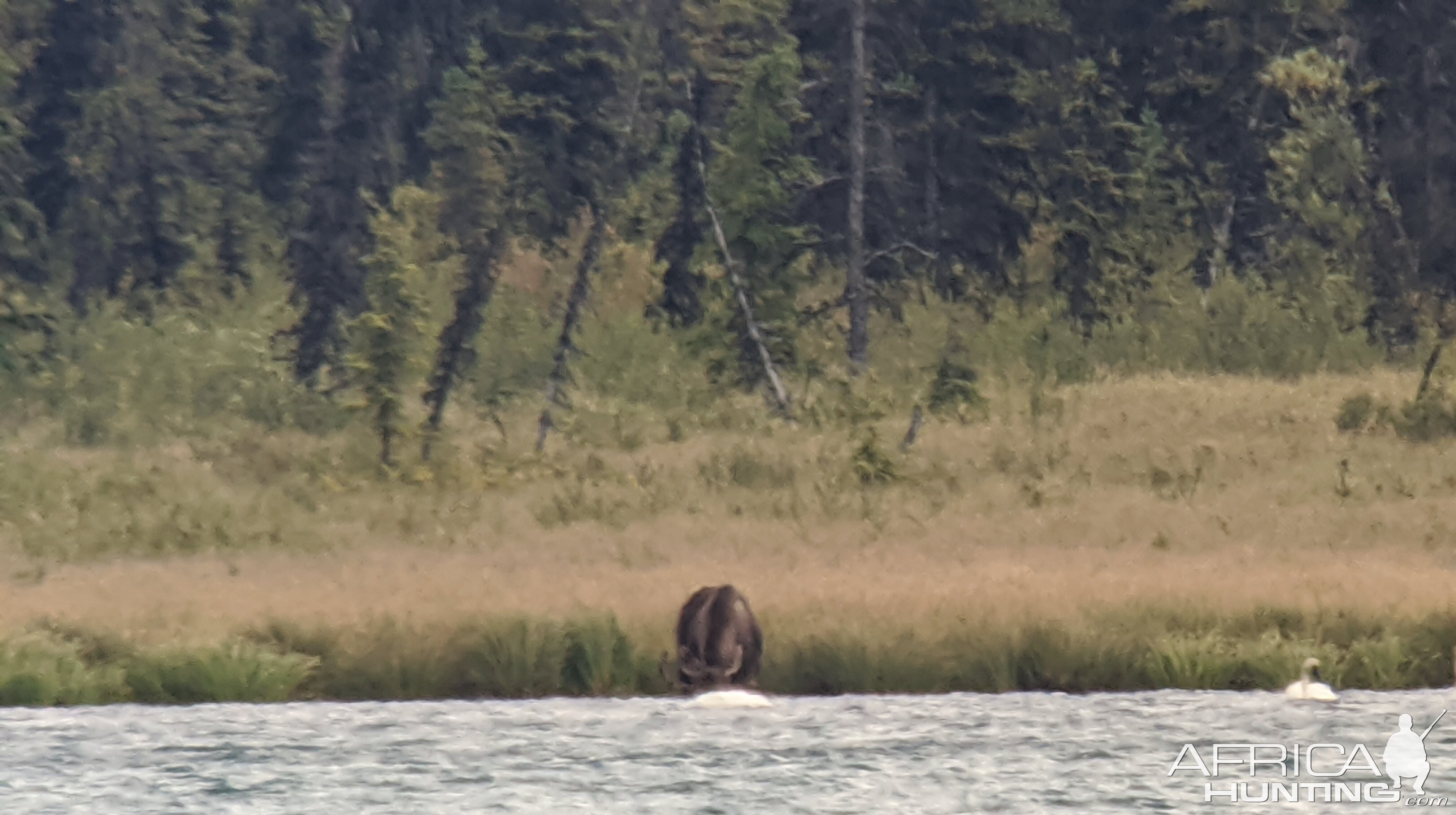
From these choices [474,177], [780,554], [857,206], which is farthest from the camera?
[474,177]

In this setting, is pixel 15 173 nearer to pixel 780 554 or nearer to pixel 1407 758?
pixel 780 554

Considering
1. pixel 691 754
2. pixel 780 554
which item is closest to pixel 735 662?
pixel 691 754

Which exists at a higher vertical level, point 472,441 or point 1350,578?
point 472,441

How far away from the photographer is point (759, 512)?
2345cm

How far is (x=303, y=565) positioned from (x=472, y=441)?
982cm

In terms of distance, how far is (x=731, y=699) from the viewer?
15.2m

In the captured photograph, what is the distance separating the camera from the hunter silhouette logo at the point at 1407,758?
12641 millimetres

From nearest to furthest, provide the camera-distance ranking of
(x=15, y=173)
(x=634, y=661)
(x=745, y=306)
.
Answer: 1. (x=634, y=661)
2. (x=745, y=306)
3. (x=15, y=173)

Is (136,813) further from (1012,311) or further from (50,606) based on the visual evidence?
(1012,311)

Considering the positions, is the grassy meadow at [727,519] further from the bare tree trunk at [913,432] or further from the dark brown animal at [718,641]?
the dark brown animal at [718,641]

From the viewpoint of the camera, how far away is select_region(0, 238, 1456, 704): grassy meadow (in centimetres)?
1616

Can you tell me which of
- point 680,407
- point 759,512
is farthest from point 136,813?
point 680,407

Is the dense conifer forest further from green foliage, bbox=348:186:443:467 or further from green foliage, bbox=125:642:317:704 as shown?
green foliage, bbox=125:642:317:704

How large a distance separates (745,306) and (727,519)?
367 inches
